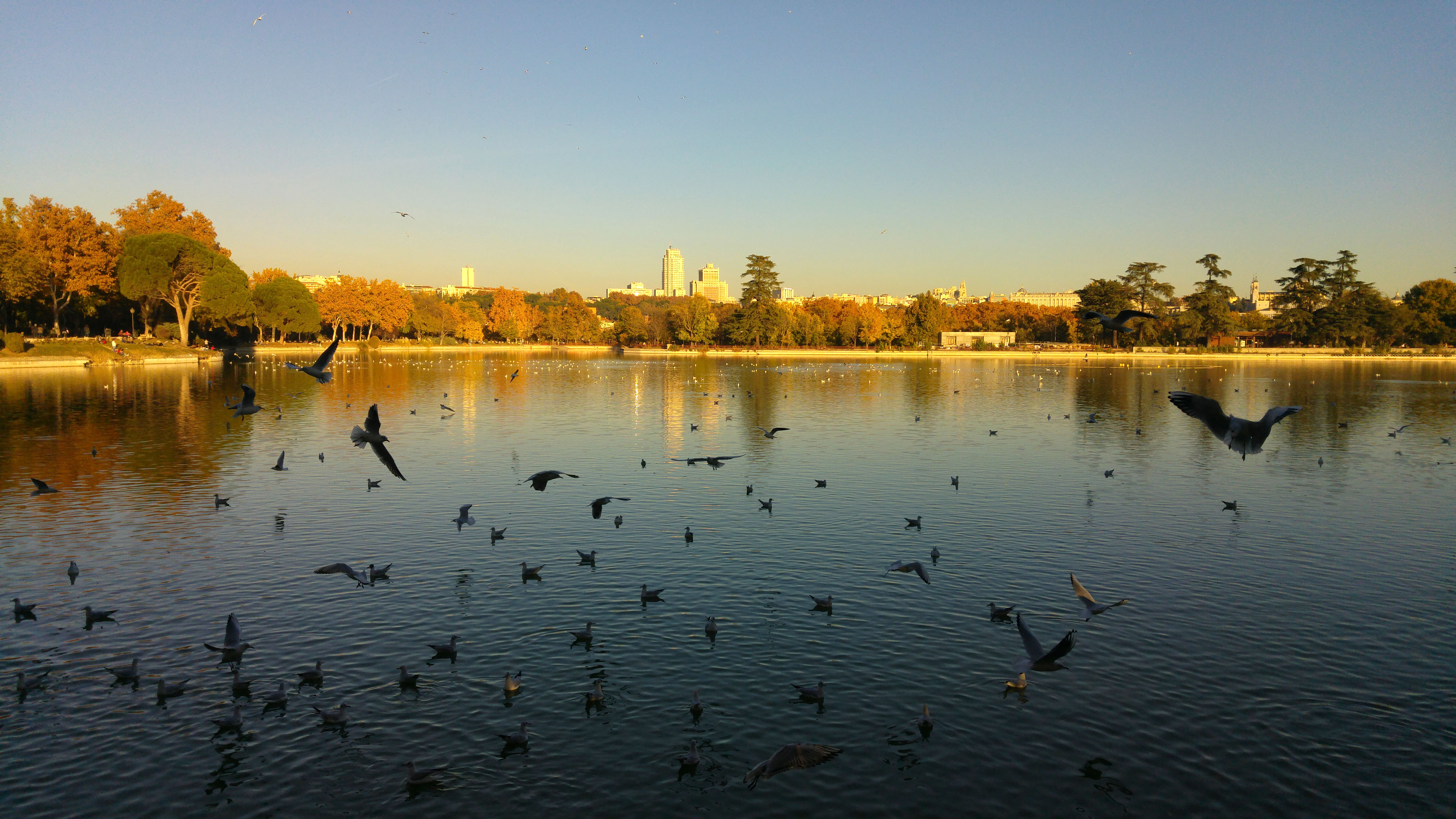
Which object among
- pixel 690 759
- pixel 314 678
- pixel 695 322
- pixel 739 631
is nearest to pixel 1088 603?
pixel 739 631

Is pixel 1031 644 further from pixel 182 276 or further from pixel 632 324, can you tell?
pixel 632 324

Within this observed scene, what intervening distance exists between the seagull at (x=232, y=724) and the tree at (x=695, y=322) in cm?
13208

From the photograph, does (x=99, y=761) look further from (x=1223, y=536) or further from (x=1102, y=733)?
(x=1223, y=536)

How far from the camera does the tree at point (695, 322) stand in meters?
142

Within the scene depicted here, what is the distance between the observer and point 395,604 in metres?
14.8

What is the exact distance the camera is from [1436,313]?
426 feet

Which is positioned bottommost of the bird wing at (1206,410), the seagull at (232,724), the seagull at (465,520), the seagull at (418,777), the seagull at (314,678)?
the seagull at (418,777)

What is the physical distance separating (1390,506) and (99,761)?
2867 cm

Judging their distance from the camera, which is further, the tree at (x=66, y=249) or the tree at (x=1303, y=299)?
the tree at (x=1303, y=299)

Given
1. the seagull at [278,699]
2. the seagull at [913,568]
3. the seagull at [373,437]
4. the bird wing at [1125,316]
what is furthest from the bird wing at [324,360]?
the bird wing at [1125,316]

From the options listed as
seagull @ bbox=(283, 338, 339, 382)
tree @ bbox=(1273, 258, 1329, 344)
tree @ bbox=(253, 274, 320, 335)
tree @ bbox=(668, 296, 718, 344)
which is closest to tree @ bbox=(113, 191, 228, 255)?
tree @ bbox=(253, 274, 320, 335)

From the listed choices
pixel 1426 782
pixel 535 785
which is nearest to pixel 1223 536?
pixel 1426 782

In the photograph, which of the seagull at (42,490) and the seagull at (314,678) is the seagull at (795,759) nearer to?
the seagull at (314,678)

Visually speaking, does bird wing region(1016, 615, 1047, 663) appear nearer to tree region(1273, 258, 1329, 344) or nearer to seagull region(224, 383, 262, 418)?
seagull region(224, 383, 262, 418)
